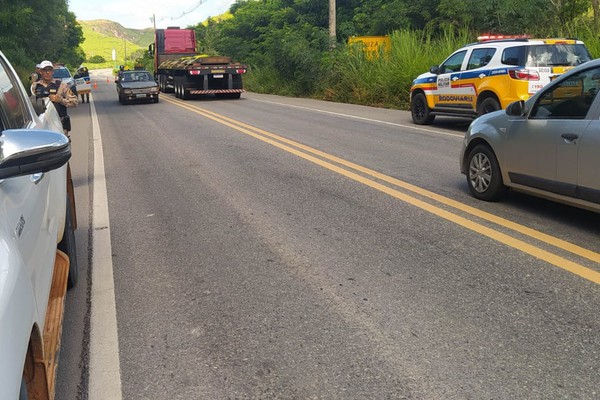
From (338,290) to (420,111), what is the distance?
1196 cm

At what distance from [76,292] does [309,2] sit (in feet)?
137

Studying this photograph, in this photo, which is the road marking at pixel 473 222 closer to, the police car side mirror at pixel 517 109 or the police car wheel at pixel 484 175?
the police car wheel at pixel 484 175

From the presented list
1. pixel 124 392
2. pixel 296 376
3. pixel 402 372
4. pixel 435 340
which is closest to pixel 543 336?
pixel 435 340

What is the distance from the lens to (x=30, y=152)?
2.37 meters

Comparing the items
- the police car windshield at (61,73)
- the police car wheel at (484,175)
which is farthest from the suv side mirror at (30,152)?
the police car windshield at (61,73)

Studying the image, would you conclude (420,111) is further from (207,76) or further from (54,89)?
(207,76)

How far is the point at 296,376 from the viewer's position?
3.27m

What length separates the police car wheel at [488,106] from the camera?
1280 centimetres

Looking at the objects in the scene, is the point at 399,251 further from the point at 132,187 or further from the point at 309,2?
the point at 309,2

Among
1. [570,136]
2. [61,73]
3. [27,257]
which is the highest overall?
[61,73]

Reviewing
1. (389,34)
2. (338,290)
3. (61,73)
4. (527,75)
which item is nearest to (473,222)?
(338,290)

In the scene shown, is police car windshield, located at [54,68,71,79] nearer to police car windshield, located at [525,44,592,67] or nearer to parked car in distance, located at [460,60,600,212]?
police car windshield, located at [525,44,592,67]

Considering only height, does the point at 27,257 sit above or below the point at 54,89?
below

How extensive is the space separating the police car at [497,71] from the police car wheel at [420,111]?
0.97ft
